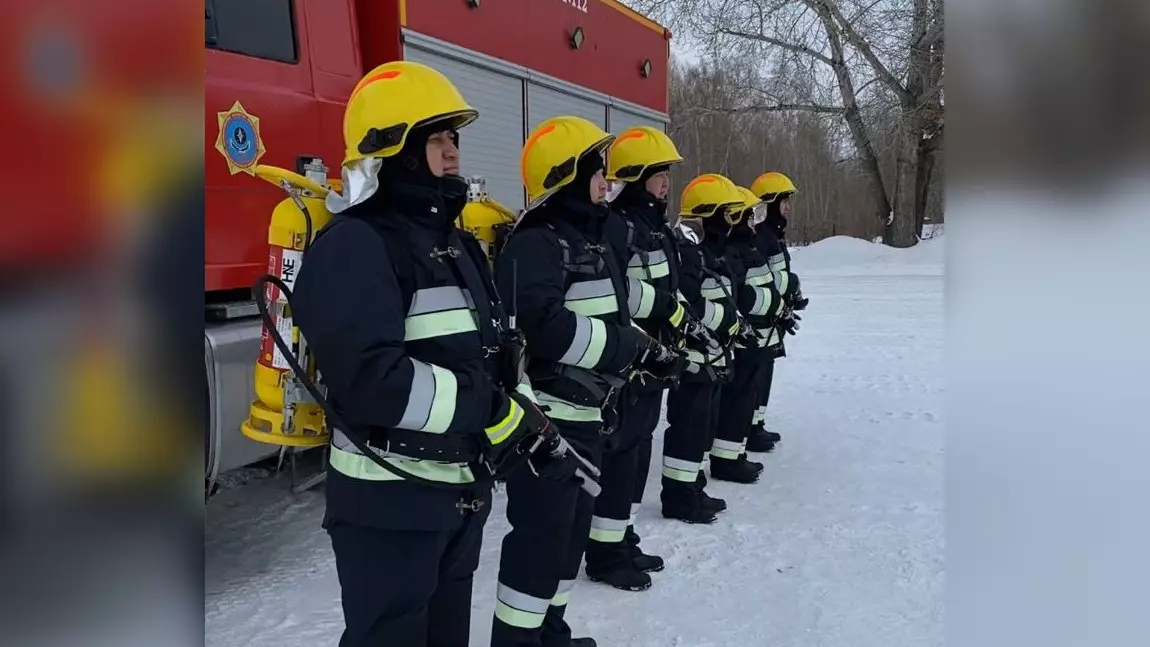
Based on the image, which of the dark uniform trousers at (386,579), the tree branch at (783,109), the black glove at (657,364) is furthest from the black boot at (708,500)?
the tree branch at (783,109)

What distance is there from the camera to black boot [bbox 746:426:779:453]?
229 inches

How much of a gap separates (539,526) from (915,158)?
22.0 meters

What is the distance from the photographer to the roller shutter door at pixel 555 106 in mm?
5441

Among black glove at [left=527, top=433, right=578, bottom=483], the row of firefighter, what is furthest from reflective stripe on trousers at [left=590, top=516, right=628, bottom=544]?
black glove at [left=527, top=433, right=578, bottom=483]

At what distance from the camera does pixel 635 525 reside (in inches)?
171

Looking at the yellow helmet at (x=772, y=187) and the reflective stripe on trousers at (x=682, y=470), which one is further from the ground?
the yellow helmet at (x=772, y=187)

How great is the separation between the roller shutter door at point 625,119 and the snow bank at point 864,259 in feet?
35.3

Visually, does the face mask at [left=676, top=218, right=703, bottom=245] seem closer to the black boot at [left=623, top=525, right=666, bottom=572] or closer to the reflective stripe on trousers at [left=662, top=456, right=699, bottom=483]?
the reflective stripe on trousers at [left=662, top=456, right=699, bottom=483]

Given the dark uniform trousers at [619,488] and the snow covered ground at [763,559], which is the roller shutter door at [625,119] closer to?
the snow covered ground at [763,559]

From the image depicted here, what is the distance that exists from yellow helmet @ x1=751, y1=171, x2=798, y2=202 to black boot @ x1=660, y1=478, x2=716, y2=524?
2.32 meters

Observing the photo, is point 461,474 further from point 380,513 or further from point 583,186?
point 583,186

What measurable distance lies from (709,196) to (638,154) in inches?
41.6
